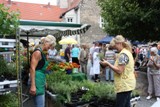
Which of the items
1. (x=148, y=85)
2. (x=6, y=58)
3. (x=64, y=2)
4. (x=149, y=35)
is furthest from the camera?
(x=64, y=2)

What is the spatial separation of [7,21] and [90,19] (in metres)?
29.7

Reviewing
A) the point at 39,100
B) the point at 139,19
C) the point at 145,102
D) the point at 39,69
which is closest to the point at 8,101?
the point at 39,100

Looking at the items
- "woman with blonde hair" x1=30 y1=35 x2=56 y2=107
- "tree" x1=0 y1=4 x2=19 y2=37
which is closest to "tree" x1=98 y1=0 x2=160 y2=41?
"woman with blonde hair" x1=30 y1=35 x2=56 y2=107

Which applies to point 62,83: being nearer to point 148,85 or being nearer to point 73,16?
point 148,85

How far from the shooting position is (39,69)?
186 inches

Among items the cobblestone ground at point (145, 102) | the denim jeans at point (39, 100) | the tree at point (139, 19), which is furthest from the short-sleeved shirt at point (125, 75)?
the tree at point (139, 19)

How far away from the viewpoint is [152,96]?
351 inches

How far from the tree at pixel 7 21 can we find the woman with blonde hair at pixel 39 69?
796 millimetres

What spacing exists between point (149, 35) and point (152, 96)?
3.09 m

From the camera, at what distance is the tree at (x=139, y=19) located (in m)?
10.1

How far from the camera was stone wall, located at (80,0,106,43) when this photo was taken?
32438 mm

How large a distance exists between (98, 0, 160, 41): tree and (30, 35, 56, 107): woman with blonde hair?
238 inches

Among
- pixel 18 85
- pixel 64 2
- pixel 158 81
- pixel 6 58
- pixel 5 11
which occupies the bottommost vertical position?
pixel 158 81

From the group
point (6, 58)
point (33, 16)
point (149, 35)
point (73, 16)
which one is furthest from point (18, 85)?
point (33, 16)
